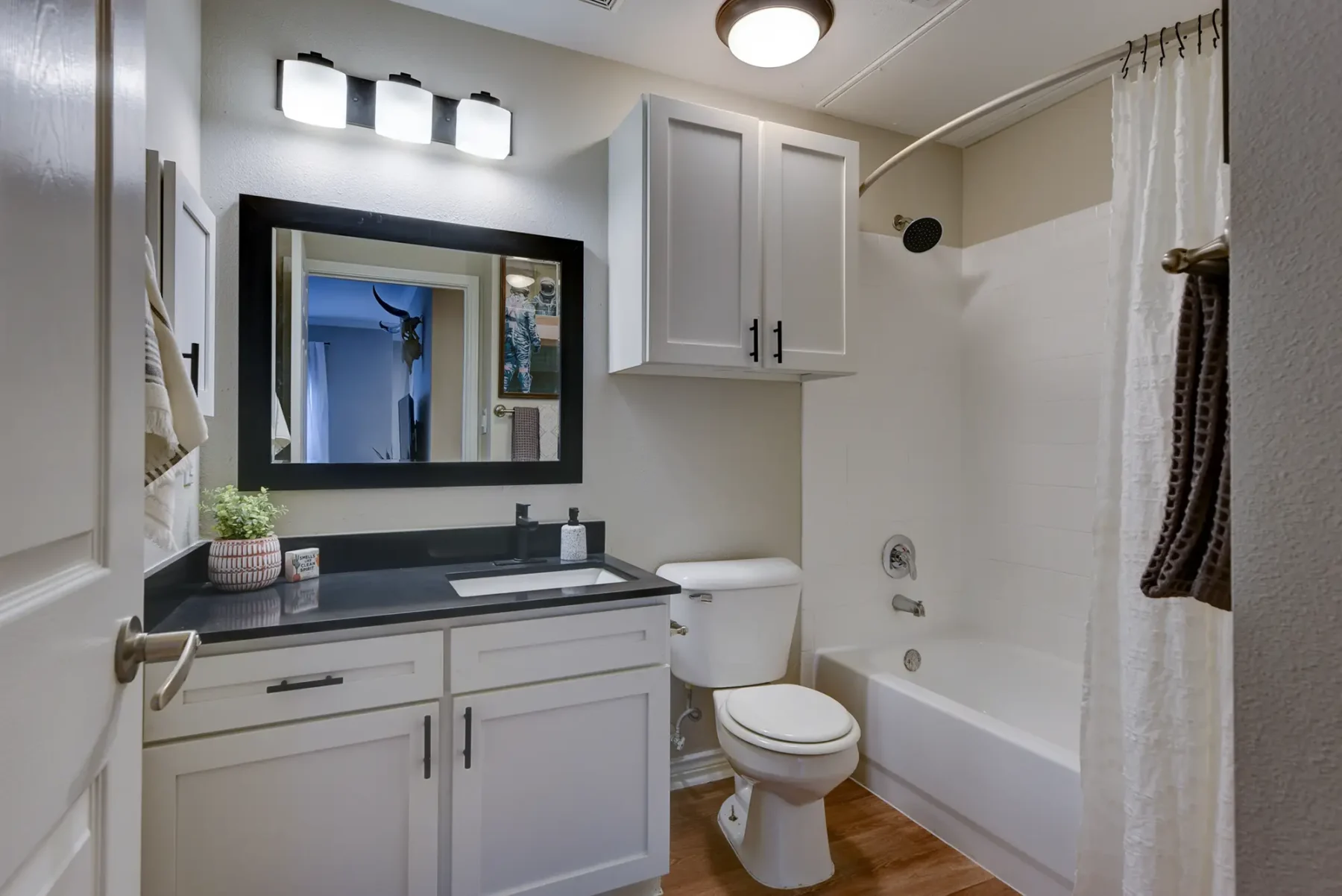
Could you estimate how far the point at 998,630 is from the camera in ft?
8.87

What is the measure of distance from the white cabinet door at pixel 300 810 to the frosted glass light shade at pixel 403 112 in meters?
1.53

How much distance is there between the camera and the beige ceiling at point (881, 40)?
194 centimetres

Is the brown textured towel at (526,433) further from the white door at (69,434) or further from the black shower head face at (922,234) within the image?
the black shower head face at (922,234)

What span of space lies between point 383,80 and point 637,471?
54.1 inches

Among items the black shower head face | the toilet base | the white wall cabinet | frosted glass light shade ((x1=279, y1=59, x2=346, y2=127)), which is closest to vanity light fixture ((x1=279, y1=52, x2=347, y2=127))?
frosted glass light shade ((x1=279, y1=59, x2=346, y2=127))

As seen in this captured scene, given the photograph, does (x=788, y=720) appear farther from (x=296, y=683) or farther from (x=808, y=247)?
(x=808, y=247)

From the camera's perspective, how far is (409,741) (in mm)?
1423

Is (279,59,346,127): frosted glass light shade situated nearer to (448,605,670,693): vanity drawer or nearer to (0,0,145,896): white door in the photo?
(0,0,145,896): white door

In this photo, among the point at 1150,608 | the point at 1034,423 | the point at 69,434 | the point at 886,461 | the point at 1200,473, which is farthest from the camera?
the point at 886,461

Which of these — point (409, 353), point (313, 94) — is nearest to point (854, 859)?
point (409, 353)

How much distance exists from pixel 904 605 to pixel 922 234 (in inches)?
56.6

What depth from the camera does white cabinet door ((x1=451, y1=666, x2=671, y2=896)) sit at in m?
1.47

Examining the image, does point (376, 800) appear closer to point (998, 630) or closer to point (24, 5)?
point (24, 5)

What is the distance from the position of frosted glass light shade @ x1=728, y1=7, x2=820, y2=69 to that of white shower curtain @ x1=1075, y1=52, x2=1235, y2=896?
815mm
